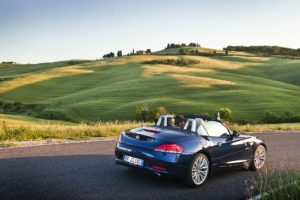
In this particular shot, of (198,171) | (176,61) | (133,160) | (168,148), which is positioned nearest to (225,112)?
(198,171)

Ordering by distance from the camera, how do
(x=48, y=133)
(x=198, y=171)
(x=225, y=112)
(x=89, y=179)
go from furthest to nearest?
1. (x=225, y=112)
2. (x=48, y=133)
3. (x=198, y=171)
4. (x=89, y=179)

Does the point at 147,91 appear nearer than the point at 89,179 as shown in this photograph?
No

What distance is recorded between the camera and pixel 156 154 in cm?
910

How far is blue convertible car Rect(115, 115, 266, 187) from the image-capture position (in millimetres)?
9094

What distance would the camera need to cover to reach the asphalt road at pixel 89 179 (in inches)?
326

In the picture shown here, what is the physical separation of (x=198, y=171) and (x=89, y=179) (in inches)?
87.1

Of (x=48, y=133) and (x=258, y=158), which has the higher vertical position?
(x=258, y=158)

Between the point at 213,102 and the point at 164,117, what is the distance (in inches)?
1947

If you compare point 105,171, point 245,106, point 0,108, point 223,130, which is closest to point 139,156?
point 105,171

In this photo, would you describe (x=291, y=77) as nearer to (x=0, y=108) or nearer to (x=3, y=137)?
(x=0, y=108)

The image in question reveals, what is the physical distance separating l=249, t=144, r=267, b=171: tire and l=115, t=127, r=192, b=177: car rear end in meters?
2.81

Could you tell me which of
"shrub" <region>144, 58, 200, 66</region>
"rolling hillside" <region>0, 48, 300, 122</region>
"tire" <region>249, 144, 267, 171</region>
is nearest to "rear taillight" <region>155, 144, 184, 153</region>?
"tire" <region>249, 144, 267, 171</region>

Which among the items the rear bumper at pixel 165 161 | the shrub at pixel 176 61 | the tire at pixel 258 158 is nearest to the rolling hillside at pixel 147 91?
the shrub at pixel 176 61

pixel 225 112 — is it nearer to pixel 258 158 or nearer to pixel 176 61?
pixel 258 158
